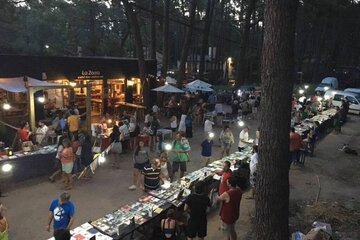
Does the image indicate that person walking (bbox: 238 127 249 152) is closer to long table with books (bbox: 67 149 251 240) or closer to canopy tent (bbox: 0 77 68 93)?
long table with books (bbox: 67 149 251 240)

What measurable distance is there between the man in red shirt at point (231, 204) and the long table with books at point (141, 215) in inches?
48.0

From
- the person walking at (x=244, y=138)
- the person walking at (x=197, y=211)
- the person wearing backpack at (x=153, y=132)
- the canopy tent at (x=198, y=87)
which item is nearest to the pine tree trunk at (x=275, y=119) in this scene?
the person walking at (x=197, y=211)

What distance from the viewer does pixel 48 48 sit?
1382 inches

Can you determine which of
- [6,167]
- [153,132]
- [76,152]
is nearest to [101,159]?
[76,152]

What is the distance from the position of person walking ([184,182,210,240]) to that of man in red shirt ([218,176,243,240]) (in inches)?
17.7

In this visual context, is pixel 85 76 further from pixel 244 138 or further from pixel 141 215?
pixel 141 215

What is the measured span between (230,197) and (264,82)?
2.51 meters

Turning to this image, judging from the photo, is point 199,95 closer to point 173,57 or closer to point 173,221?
point 173,221

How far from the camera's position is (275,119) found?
Result: 602cm

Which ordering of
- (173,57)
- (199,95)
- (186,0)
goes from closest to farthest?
(199,95)
(186,0)
(173,57)

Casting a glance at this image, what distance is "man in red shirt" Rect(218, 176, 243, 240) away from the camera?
707 cm

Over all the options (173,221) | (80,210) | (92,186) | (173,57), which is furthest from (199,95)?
(173,57)

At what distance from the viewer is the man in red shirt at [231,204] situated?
7070 mm

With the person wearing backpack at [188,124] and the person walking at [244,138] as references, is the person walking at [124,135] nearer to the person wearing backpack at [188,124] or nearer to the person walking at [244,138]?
the person wearing backpack at [188,124]
